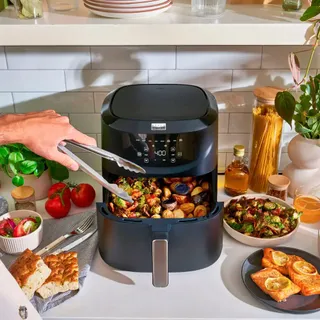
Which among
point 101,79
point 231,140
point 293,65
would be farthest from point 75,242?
point 293,65

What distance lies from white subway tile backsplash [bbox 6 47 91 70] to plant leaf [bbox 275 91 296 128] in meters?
0.56

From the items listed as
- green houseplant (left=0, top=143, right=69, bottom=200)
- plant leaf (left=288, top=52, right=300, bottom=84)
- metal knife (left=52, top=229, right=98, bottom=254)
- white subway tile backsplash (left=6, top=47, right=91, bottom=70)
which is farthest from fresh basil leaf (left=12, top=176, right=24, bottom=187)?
plant leaf (left=288, top=52, right=300, bottom=84)

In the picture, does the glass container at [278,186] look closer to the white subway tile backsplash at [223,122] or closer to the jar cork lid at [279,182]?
the jar cork lid at [279,182]

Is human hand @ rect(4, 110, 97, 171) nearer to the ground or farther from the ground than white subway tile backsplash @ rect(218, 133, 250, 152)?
farther from the ground

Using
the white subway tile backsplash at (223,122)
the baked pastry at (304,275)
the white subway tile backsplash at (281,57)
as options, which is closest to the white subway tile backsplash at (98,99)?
the white subway tile backsplash at (223,122)

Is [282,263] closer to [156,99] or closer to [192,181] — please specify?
[192,181]

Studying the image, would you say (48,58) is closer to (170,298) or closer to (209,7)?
(209,7)

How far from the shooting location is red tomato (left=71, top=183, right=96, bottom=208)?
1.45 meters

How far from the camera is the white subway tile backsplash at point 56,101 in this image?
1.54 m

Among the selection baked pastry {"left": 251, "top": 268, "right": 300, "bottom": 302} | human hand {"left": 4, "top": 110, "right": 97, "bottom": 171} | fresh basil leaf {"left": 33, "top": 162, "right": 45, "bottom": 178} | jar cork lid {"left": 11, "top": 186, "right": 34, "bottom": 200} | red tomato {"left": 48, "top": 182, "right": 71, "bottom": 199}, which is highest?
human hand {"left": 4, "top": 110, "right": 97, "bottom": 171}

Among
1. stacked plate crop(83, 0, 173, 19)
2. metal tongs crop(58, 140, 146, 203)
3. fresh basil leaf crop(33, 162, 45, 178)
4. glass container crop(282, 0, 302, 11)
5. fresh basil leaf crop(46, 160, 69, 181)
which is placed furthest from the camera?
fresh basil leaf crop(46, 160, 69, 181)

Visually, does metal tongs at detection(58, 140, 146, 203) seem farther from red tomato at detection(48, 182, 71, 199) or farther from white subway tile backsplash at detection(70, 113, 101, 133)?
white subway tile backsplash at detection(70, 113, 101, 133)

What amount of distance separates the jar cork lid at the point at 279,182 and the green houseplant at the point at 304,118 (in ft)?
0.16

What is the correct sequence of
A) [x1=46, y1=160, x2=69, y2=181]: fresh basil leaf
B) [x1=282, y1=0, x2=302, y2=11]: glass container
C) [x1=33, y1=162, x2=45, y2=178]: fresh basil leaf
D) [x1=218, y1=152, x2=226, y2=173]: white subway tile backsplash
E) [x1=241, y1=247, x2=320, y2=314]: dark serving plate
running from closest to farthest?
[x1=241, y1=247, x2=320, y2=314]: dark serving plate → [x1=282, y1=0, x2=302, y2=11]: glass container → [x1=33, y1=162, x2=45, y2=178]: fresh basil leaf → [x1=46, y1=160, x2=69, y2=181]: fresh basil leaf → [x1=218, y1=152, x2=226, y2=173]: white subway tile backsplash
